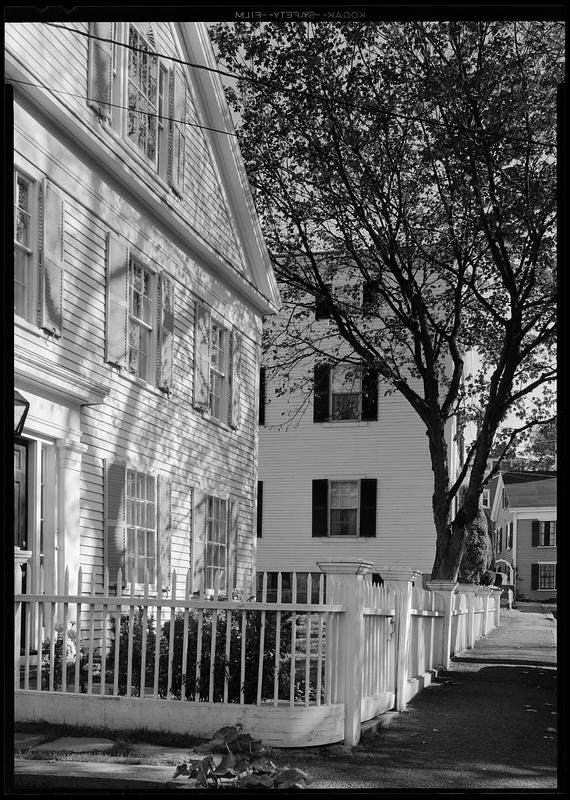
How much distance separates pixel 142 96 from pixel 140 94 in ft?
0.21

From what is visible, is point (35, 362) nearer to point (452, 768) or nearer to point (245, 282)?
point (452, 768)

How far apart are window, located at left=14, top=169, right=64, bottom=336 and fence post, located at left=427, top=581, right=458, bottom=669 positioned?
6.86 meters

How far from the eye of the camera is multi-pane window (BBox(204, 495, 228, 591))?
15.1 metres

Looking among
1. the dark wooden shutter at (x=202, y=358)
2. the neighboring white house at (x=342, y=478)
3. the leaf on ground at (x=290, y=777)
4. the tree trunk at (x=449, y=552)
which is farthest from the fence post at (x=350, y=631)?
the neighboring white house at (x=342, y=478)

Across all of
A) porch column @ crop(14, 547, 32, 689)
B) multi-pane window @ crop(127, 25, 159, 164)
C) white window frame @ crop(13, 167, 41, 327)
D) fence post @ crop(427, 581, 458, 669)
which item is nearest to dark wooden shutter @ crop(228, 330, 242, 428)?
multi-pane window @ crop(127, 25, 159, 164)

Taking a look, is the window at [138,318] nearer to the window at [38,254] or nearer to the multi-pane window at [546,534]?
the window at [38,254]

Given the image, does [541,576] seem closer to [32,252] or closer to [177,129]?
[177,129]

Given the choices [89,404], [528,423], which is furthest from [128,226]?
[528,423]

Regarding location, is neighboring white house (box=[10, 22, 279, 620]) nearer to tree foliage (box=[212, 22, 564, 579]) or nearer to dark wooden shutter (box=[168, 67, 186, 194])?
dark wooden shutter (box=[168, 67, 186, 194])

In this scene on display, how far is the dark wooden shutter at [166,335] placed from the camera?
13070 mm

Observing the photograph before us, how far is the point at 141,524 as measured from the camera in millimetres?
12539

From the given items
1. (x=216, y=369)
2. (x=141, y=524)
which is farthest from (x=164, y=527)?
(x=216, y=369)

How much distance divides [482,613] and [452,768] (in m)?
15.6

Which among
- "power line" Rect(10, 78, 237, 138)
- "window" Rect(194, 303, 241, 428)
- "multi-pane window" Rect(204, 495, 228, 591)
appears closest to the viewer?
"power line" Rect(10, 78, 237, 138)
